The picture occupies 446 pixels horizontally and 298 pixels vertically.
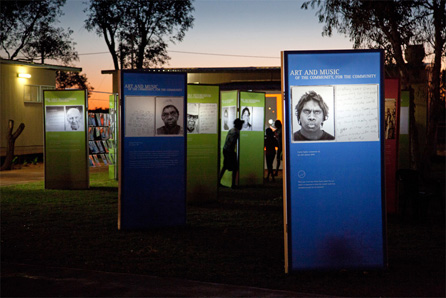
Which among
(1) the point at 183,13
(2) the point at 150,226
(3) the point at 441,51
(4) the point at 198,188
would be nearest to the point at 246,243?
(2) the point at 150,226

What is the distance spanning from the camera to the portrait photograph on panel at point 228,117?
60.3 ft

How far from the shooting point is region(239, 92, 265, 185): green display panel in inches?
730

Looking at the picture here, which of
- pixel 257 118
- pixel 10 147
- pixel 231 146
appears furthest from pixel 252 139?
pixel 10 147

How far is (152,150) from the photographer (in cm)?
1034

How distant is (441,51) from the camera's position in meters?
18.3

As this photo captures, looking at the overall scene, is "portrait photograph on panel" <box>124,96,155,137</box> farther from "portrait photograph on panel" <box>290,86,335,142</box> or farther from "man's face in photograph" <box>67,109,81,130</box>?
"man's face in photograph" <box>67,109,81,130</box>

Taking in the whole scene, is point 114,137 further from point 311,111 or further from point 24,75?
point 311,111

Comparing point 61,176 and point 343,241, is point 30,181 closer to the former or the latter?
point 61,176

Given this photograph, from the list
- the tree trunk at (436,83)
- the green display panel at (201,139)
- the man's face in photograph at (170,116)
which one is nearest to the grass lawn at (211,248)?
the green display panel at (201,139)

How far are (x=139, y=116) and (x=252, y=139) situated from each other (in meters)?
8.96

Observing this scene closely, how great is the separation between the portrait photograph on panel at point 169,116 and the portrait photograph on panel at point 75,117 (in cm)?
735

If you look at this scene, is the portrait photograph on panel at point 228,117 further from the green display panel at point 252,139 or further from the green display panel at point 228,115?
the green display panel at point 252,139

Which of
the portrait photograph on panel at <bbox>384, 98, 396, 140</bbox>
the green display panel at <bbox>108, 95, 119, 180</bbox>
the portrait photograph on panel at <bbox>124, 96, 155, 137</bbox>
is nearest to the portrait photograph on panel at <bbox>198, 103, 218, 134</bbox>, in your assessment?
the portrait photograph on panel at <bbox>124, 96, 155, 137</bbox>

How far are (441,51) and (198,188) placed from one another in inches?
343
